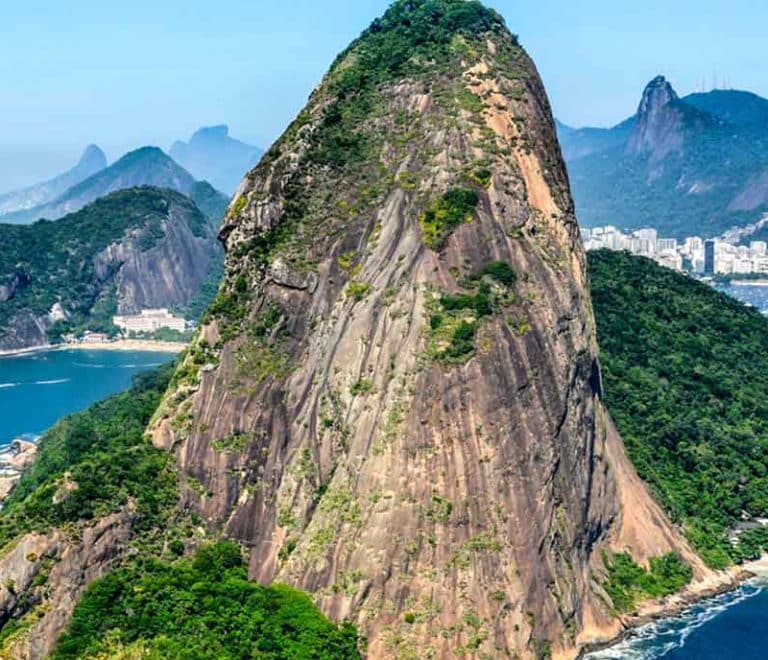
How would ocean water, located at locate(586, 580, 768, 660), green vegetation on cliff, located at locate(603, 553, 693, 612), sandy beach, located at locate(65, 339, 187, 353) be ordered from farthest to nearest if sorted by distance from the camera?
1. sandy beach, located at locate(65, 339, 187, 353)
2. green vegetation on cliff, located at locate(603, 553, 693, 612)
3. ocean water, located at locate(586, 580, 768, 660)

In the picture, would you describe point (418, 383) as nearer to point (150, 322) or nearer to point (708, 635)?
point (708, 635)

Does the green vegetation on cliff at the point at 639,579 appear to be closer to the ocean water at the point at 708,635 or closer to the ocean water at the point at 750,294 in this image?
the ocean water at the point at 708,635

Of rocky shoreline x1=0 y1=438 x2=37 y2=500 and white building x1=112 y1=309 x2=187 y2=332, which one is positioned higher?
white building x1=112 y1=309 x2=187 y2=332

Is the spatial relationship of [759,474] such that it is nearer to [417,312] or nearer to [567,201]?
[567,201]

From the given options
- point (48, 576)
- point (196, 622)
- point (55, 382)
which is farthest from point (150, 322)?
point (196, 622)

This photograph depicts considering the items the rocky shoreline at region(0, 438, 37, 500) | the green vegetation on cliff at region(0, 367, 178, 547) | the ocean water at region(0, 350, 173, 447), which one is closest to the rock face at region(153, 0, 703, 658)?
the green vegetation on cliff at region(0, 367, 178, 547)

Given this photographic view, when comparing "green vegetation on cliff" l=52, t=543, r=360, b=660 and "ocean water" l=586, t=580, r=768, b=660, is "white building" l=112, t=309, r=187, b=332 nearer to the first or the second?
"ocean water" l=586, t=580, r=768, b=660

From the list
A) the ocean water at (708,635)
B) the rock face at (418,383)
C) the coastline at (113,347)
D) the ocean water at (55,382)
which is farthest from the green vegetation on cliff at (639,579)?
the coastline at (113,347)

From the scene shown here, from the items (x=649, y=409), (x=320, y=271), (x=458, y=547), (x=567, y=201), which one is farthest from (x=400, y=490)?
(x=649, y=409)
